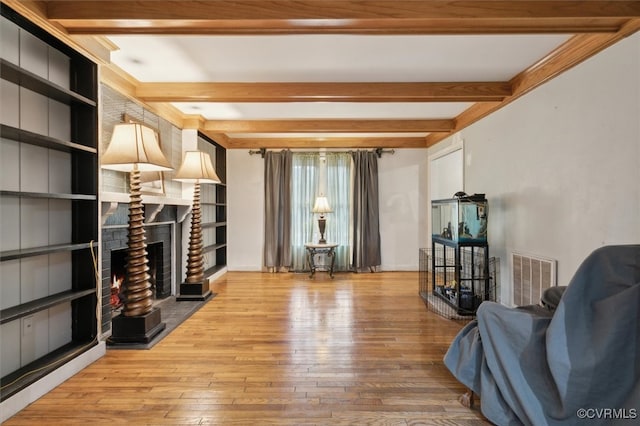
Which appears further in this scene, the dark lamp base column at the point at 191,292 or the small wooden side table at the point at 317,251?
the small wooden side table at the point at 317,251

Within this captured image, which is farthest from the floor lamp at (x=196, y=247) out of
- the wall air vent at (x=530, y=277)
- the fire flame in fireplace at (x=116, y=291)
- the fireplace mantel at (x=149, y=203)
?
the wall air vent at (x=530, y=277)

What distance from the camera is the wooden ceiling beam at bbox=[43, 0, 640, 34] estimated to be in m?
1.92

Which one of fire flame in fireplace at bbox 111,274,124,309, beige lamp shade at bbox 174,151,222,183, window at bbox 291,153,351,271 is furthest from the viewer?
window at bbox 291,153,351,271

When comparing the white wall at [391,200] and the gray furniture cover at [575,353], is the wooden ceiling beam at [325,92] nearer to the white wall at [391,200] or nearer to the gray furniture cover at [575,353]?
the gray furniture cover at [575,353]

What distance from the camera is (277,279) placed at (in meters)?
5.30

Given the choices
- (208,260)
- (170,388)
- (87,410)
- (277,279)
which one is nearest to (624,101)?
(170,388)

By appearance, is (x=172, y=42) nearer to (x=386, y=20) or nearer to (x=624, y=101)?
(x=386, y=20)

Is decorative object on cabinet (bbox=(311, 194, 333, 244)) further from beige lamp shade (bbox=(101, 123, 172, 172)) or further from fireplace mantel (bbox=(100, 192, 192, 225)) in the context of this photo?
beige lamp shade (bbox=(101, 123, 172, 172))

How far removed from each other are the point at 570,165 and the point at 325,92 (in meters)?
2.17

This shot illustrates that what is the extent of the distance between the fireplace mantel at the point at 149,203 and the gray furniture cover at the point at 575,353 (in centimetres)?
272

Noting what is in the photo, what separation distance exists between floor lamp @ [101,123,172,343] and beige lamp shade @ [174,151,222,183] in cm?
108

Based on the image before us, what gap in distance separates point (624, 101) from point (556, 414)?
1.88m

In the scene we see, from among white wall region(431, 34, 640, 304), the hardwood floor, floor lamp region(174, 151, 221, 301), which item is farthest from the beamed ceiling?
the hardwood floor

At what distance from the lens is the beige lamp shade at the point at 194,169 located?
381 cm
